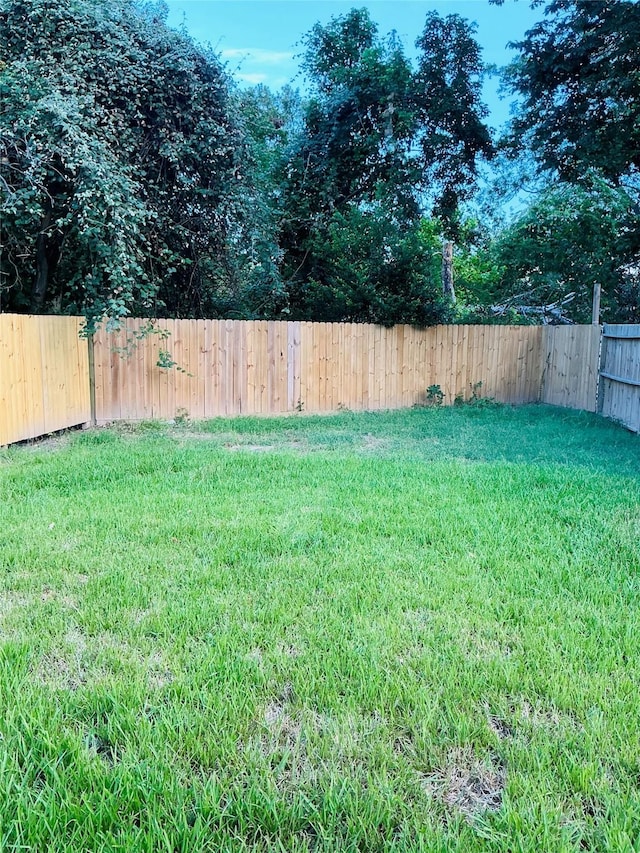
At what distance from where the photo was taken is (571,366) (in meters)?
8.86

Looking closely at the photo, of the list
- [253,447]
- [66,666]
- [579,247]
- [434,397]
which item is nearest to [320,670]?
[66,666]

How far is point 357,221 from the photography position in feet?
30.3

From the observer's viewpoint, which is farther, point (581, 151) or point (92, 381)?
point (581, 151)

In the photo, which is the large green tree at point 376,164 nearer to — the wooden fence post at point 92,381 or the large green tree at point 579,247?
the large green tree at point 579,247

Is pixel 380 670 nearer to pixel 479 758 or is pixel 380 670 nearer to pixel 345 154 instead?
pixel 479 758

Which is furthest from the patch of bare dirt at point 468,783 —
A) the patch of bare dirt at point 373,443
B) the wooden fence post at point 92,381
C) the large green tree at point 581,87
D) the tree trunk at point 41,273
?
the large green tree at point 581,87

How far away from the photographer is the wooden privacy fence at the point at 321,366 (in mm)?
7566

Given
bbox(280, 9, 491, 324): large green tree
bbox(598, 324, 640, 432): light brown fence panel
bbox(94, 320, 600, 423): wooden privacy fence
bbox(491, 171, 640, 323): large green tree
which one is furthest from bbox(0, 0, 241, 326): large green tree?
bbox(491, 171, 640, 323): large green tree

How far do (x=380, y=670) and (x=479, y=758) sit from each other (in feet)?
1.36

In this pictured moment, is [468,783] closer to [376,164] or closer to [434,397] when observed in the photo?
[434,397]

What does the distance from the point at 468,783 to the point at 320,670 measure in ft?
1.88

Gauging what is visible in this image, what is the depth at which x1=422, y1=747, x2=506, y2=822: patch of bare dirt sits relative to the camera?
4.32 ft

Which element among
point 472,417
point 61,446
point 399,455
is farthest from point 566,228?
point 61,446

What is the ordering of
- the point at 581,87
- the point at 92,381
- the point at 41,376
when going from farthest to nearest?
the point at 581,87
the point at 92,381
the point at 41,376
